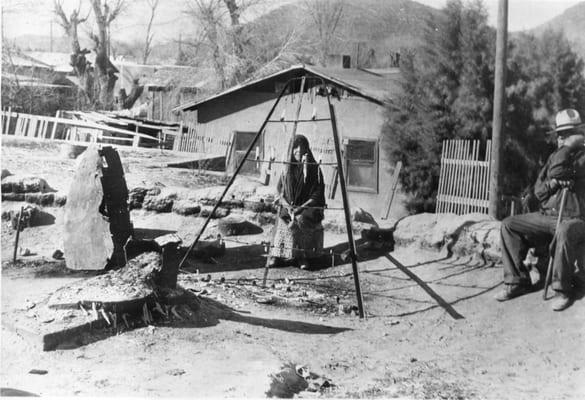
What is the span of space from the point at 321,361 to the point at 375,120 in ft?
34.2

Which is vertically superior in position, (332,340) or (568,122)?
(568,122)

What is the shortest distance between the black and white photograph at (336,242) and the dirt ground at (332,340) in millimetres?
27

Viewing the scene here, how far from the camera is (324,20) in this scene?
35.2 metres

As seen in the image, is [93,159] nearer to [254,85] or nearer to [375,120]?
[375,120]

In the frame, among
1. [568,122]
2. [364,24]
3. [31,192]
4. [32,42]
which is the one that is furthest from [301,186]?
[364,24]

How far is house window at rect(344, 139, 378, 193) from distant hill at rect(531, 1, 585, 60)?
464cm

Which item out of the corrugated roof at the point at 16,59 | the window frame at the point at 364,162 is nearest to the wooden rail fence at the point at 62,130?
the corrugated roof at the point at 16,59

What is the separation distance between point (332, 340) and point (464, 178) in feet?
23.4

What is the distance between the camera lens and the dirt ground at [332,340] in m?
4.82

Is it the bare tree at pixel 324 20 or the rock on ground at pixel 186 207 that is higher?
the bare tree at pixel 324 20

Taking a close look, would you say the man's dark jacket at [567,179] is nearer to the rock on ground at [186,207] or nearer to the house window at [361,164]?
the rock on ground at [186,207]

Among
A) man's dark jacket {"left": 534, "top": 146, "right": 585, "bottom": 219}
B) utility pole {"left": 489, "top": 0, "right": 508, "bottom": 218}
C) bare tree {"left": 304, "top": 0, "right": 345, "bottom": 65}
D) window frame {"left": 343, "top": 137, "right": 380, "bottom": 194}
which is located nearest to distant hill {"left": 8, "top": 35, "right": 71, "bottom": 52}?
window frame {"left": 343, "top": 137, "right": 380, "bottom": 194}

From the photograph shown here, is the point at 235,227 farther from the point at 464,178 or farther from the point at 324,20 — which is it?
the point at 324,20

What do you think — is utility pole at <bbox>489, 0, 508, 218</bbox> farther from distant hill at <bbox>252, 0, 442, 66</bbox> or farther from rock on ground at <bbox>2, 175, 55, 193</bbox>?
distant hill at <bbox>252, 0, 442, 66</bbox>
